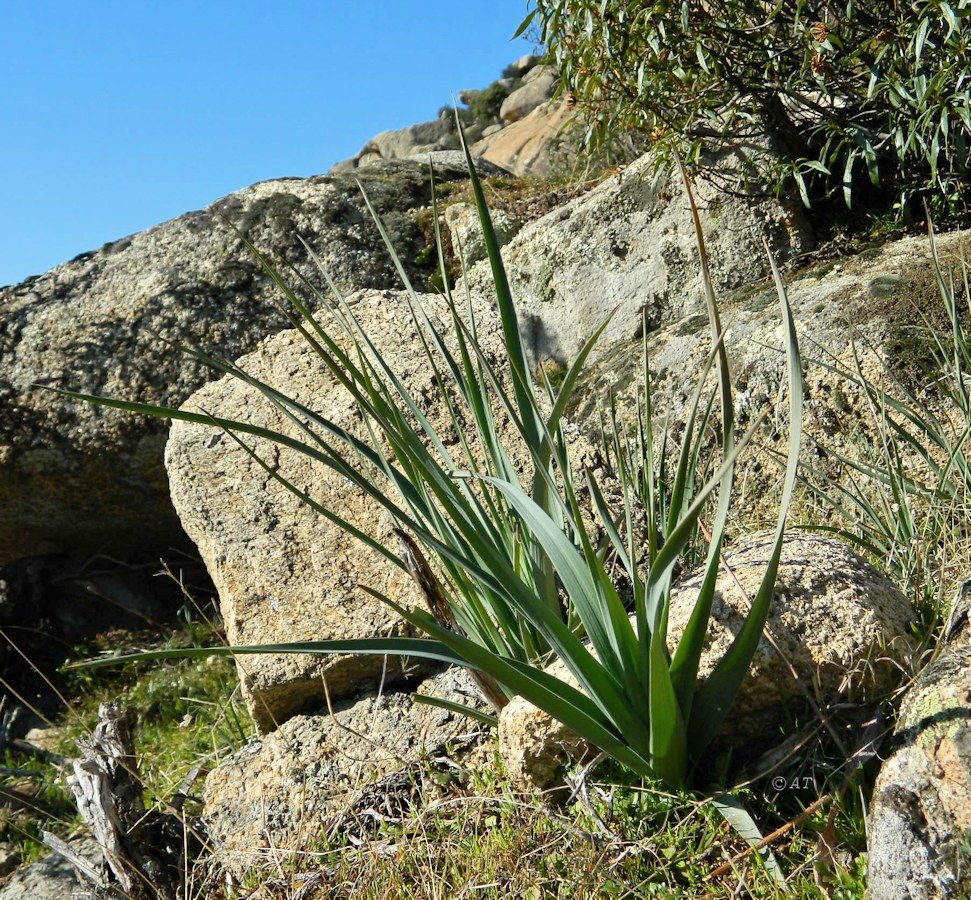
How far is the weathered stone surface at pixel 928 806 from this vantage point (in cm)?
150

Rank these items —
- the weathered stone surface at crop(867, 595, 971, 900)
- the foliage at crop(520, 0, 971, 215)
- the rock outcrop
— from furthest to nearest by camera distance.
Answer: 1. the rock outcrop
2. the foliage at crop(520, 0, 971, 215)
3. the weathered stone surface at crop(867, 595, 971, 900)

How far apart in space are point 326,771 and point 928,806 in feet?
5.17

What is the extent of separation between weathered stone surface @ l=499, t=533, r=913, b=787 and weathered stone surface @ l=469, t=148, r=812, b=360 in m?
2.14

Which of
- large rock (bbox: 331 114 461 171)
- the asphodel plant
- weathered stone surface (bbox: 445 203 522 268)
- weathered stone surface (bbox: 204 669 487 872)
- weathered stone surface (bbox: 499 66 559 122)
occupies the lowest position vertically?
weathered stone surface (bbox: 204 669 487 872)

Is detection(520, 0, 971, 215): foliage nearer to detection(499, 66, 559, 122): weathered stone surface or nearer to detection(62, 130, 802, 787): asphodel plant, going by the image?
detection(62, 130, 802, 787): asphodel plant

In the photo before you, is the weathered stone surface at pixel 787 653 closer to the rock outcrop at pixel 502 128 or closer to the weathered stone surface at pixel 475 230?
the weathered stone surface at pixel 475 230

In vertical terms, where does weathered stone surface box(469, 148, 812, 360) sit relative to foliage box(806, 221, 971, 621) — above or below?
above

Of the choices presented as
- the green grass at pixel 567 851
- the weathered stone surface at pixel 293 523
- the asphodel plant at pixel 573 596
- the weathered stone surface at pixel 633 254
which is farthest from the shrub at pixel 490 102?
the green grass at pixel 567 851

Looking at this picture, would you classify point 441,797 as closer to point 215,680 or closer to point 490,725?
point 490,725

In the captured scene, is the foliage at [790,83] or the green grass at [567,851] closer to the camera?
the green grass at [567,851]

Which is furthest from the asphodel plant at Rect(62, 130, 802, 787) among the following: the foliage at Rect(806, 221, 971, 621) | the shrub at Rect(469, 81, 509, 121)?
the shrub at Rect(469, 81, 509, 121)

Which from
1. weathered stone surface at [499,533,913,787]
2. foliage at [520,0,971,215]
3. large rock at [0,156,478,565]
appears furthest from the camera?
large rock at [0,156,478,565]

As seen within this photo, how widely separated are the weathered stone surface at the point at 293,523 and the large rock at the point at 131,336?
2.92 ft

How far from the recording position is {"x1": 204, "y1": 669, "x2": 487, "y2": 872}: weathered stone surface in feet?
7.86
